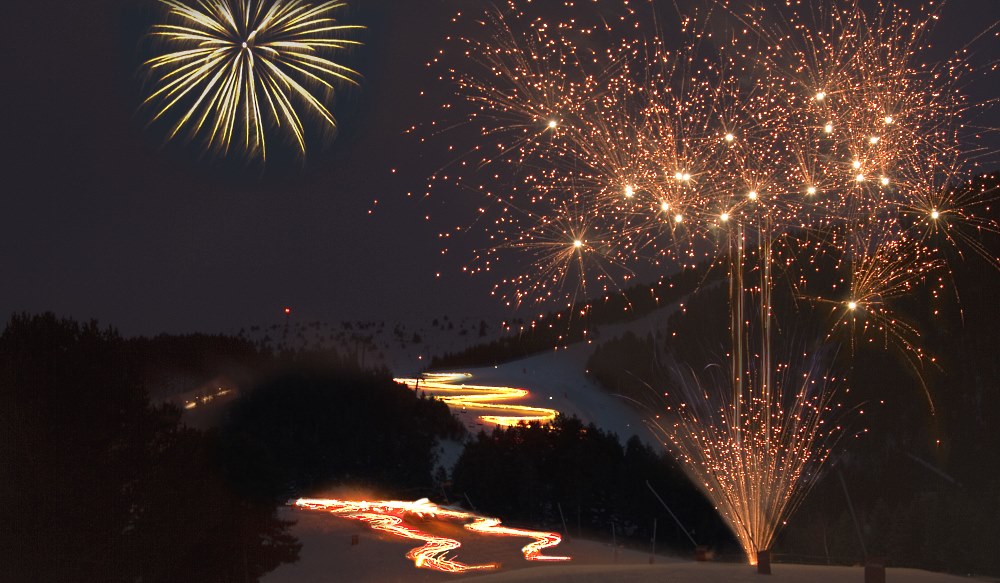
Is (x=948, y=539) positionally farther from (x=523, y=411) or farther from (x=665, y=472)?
(x=523, y=411)

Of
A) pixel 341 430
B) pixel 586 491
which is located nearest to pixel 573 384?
pixel 341 430

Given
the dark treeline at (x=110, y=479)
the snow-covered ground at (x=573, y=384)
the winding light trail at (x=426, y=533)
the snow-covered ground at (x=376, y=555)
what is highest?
the snow-covered ground at (x=573, y=384)

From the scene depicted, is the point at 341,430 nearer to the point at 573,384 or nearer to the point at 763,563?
the point at 763,563

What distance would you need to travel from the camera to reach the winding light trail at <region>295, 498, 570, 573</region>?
28531 mm

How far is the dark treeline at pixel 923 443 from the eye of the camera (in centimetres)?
3500

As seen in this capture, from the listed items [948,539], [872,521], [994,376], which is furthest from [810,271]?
[948,539]

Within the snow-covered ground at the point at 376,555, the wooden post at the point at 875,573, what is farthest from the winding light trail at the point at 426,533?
the wooden post at the point at 875,573

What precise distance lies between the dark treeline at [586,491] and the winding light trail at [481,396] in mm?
14024

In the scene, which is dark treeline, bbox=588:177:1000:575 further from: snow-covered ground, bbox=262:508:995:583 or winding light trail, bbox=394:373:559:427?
winding light trail, bbox=394:373:559:427

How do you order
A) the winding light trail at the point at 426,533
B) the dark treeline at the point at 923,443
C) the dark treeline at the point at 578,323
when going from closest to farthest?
the winding light trail at the point at 426,533, the dark treeline at the point at 923,443, the dark treeline at the point at 578,323

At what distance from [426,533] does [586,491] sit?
56.8 ft

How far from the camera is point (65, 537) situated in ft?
68.3

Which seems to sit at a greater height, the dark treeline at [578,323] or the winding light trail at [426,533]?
the dark treeline at [578,323]

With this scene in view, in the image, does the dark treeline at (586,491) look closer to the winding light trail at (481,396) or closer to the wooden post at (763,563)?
the winding light trail at (481,396)
